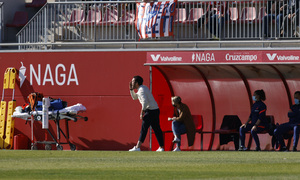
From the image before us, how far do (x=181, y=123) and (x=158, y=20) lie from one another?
2.99 metres

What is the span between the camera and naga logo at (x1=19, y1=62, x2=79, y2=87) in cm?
2181

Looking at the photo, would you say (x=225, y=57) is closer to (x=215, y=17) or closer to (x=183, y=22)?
(x=215, y=17)

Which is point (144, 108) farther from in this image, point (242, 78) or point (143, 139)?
point (242, 78)

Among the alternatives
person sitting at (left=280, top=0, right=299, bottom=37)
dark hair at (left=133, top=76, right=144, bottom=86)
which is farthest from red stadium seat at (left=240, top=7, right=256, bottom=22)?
dark hair at (left=133, top=76, right=144, bottom=86)

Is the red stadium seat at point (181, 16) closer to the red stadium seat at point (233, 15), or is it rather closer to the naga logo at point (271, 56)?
the red stadium seat at point (233, 15)

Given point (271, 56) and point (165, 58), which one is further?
point (165, 58)

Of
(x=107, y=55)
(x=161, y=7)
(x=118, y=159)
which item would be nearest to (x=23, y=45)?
(x=107, y=55)

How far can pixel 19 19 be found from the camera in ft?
84.3

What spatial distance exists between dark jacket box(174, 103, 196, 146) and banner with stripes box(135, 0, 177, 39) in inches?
90.4

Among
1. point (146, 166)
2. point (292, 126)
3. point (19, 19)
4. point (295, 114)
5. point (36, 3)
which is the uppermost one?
point (36, 3)

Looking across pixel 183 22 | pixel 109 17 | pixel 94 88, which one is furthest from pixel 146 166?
pixel 109 17

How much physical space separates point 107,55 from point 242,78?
12.4 feet

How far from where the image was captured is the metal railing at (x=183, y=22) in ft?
70.2

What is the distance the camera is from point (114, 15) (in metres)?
22.5
